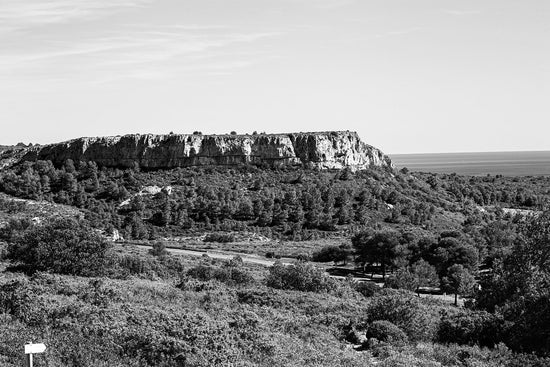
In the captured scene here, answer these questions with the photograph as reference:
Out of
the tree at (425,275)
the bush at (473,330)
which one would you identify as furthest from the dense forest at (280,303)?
the tree at (425,275)

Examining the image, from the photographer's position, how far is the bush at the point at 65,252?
3148cm

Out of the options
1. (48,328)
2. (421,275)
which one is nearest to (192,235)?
(421,275)

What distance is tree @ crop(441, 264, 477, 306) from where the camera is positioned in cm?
4988

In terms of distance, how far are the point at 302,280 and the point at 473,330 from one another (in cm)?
1413

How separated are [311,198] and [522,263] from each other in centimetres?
6844

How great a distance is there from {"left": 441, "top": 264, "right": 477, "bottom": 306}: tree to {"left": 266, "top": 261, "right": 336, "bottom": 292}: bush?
56.9 ft

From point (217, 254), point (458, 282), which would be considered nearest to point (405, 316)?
point (458, 282)

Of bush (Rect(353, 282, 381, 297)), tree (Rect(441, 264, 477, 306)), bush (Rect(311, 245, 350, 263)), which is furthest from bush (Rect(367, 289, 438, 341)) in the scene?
bush (Rect(311, 245, 350, 263))

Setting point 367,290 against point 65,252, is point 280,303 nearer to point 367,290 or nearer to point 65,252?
point 65,252

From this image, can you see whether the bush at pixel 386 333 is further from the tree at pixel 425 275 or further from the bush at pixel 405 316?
the tree at pixel 425 275

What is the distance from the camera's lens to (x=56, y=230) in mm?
35125

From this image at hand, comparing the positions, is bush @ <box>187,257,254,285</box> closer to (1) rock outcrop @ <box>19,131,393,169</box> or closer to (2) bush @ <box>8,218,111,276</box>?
(2) bush @ <box>8,218,111,276</box>

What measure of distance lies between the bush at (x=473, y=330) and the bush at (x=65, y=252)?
17.8m

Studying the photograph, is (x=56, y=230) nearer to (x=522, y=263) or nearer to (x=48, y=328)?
(x=48, y=328)
